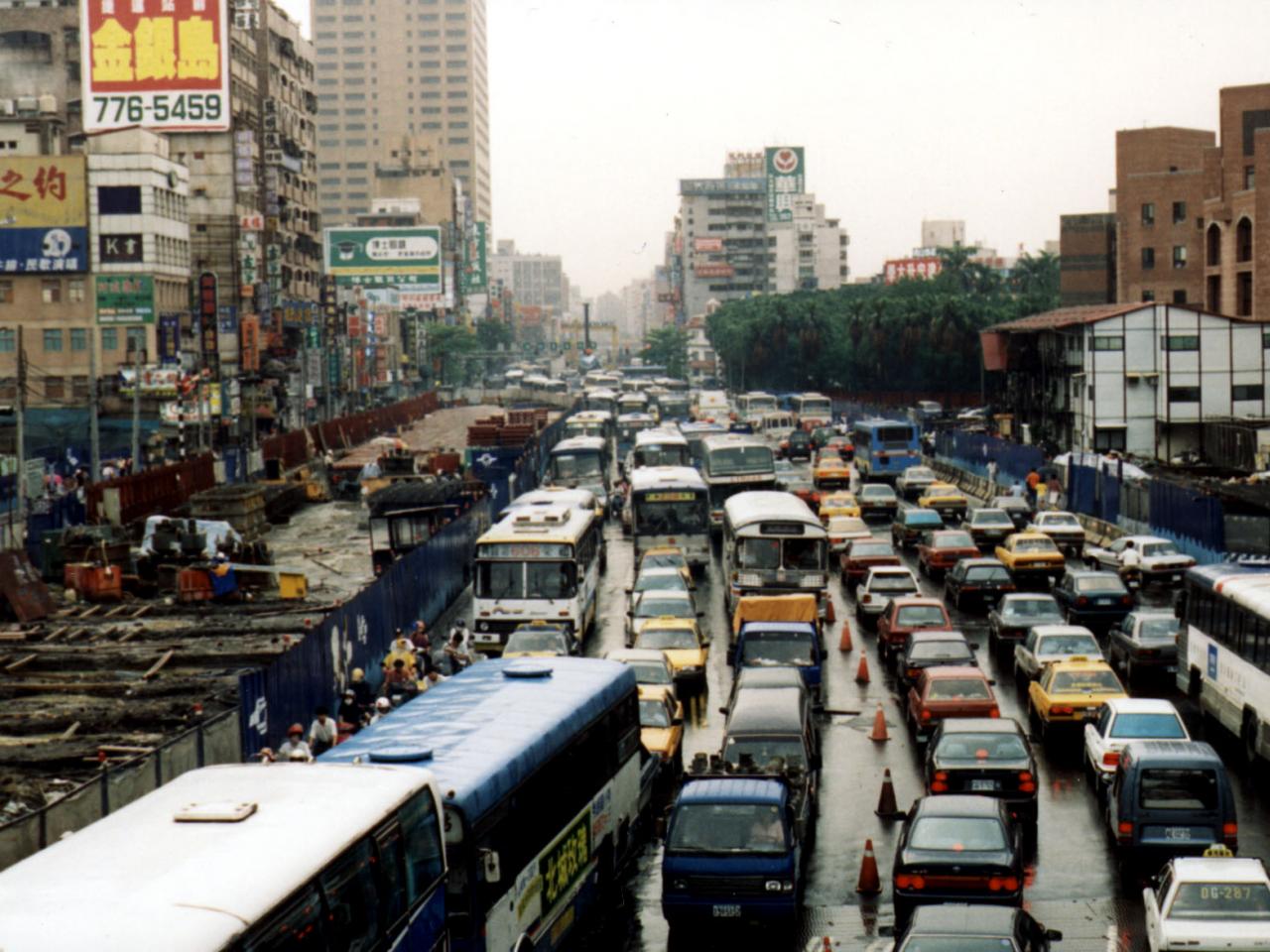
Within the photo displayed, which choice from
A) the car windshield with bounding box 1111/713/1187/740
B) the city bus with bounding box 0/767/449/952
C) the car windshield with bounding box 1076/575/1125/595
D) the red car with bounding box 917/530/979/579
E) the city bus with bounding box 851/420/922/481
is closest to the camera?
the city bus with bounding box 0/767/449/952

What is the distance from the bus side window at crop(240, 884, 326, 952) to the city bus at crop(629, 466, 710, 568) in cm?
3698

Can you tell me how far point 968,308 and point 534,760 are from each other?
119 metres

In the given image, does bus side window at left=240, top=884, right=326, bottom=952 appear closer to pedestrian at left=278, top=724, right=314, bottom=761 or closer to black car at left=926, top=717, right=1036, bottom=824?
pedestrian at left=278, top=724, right=314, bottom=761

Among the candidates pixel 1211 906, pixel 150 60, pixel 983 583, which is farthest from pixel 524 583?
pixel 150 60

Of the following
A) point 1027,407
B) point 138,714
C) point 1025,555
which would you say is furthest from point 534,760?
point 1027,407

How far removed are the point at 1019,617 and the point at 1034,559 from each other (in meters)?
9.06

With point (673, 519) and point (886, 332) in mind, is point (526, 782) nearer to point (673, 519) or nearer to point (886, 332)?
point (673, 519)

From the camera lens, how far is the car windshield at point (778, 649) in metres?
30.3

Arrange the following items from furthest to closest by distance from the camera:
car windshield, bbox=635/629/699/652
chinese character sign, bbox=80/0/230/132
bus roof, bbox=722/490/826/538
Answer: chinese character sign, bbox=80/0/230/132
bus roof, bbox=722/490/826/538
car windshield, bbox=635/629/699/652

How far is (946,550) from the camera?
154 ft

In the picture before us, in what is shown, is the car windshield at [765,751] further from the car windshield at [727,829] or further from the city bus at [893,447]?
the city bus at [893,447]

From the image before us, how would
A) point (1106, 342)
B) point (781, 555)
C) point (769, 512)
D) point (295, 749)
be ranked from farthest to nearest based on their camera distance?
1. point (1106, 342)
2. point (769, 512)
3. point (781, 555)
4. point (295, 749)

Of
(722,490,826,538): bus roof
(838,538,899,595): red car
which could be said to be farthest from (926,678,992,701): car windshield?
(838,538,899,595): red car

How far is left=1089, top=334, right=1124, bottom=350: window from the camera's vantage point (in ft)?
250
